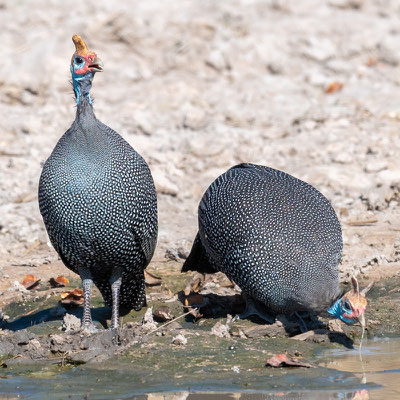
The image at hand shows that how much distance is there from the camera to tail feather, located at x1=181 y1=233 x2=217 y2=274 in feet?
25.6

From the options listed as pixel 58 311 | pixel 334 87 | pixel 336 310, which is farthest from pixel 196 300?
pixel 334 87

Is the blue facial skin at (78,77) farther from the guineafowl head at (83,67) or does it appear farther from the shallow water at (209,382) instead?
the shallow water at (209,382)

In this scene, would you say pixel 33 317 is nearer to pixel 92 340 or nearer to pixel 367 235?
pixel 92 340

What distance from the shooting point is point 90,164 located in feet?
22.3

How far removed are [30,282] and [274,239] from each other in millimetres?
A: 2414

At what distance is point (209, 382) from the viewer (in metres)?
5.77

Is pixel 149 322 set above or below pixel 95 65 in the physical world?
below

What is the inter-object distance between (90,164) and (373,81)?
20.7 feet

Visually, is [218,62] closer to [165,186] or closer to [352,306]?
[165,186]

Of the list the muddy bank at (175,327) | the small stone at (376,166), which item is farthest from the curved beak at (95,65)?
the small stone at (376,166)

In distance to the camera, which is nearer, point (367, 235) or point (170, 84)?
point (367, 235)

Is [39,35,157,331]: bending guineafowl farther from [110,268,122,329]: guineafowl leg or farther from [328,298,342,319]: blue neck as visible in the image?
[328,298,342,319]: blue neck

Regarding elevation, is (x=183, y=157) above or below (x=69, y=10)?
below

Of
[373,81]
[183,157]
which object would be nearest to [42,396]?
[183,157]
